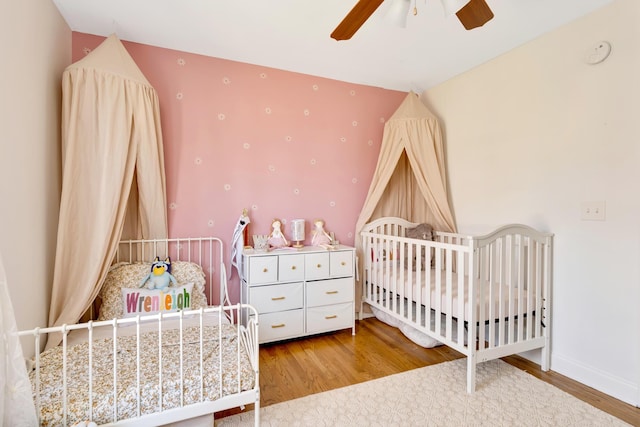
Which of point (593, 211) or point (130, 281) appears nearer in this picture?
point (593, 211)

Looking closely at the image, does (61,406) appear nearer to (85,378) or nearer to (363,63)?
(85,378)

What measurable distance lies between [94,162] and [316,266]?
1.79 metres

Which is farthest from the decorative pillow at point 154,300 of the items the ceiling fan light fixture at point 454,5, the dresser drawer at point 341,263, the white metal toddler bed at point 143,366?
the ceiling fan light fixture at point 454,5

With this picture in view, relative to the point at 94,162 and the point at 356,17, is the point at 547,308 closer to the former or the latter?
the point at 356,17

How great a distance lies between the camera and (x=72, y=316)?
1875mm

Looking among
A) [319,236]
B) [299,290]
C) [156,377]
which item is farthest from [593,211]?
[156,377]

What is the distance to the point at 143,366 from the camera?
1.50 metres

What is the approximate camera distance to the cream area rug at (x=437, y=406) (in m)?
1.69

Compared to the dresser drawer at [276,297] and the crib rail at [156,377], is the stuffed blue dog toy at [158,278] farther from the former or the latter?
the dresser drawer at [276,297]

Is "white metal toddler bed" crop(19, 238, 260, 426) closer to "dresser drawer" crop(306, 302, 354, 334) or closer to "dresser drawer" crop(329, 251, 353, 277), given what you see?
"dresser drawer" crop(306, 302, 354, 334)

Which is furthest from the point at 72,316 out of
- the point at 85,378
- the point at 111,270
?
the point at 85,378

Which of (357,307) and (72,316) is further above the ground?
(72,316)

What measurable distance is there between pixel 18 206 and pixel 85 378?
2.92ft

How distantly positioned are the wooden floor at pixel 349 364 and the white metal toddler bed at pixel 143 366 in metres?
0.47
